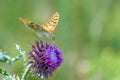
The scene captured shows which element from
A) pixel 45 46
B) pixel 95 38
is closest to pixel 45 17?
pixel 95 38

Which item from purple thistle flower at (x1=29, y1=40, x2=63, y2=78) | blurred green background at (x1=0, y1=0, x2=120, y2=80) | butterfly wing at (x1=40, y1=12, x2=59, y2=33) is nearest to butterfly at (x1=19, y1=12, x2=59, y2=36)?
butterfly wing at (x1=40, y1=12, x2=59, y2=33)

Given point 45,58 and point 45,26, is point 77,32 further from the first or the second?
point 45,26

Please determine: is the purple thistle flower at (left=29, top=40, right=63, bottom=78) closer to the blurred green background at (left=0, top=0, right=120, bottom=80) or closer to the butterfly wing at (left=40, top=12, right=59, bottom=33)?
the butterfly wing at (left=40, top=12, right=59, bottom=33)

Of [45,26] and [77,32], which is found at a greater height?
[77,32]

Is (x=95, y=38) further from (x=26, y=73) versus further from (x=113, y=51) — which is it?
(x=26, y=73)

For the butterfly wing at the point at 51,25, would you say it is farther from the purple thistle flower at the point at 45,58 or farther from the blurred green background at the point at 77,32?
the blurred green background at the point at 77,32

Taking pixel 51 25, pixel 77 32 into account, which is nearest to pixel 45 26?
pixel 51 25
